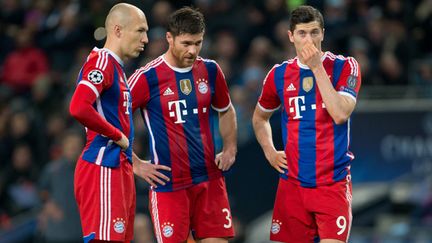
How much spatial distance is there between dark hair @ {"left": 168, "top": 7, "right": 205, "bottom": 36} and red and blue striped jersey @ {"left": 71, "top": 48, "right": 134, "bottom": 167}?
647mm

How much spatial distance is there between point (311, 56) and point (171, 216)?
172 cm

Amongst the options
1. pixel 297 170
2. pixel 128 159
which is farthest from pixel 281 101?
pixel 128 159

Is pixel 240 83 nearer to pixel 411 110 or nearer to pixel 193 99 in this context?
pixel 411 110

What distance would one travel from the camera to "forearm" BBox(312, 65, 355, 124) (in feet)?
27.1

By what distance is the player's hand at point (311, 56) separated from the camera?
8.27 m

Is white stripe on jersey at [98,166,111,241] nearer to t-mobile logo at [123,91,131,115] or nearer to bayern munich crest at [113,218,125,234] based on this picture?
bayern munich crest at [113,218,125,234]

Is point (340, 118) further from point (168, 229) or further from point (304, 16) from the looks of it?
point (168, 229)

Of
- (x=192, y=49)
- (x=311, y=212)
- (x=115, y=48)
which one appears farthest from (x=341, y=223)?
(x=115, y=48)

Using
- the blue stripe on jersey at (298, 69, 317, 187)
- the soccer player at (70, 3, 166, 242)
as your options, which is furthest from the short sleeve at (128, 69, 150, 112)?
A: the blue stripe on jersey at (298, 69, 317, 187)

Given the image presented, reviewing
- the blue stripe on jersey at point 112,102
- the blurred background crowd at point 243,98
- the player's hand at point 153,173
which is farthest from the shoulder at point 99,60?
the blurred background crowd at point 243,98

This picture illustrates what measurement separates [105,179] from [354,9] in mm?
8702

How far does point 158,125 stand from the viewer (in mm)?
8820

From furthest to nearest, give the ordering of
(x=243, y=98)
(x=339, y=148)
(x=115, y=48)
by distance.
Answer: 1. (x=243, y=98)
2. (x=339, y=148)
3. (x=115, y=48)

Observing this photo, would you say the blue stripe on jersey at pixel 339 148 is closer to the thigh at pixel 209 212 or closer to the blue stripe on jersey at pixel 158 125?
the thigh at pixel 209 212
